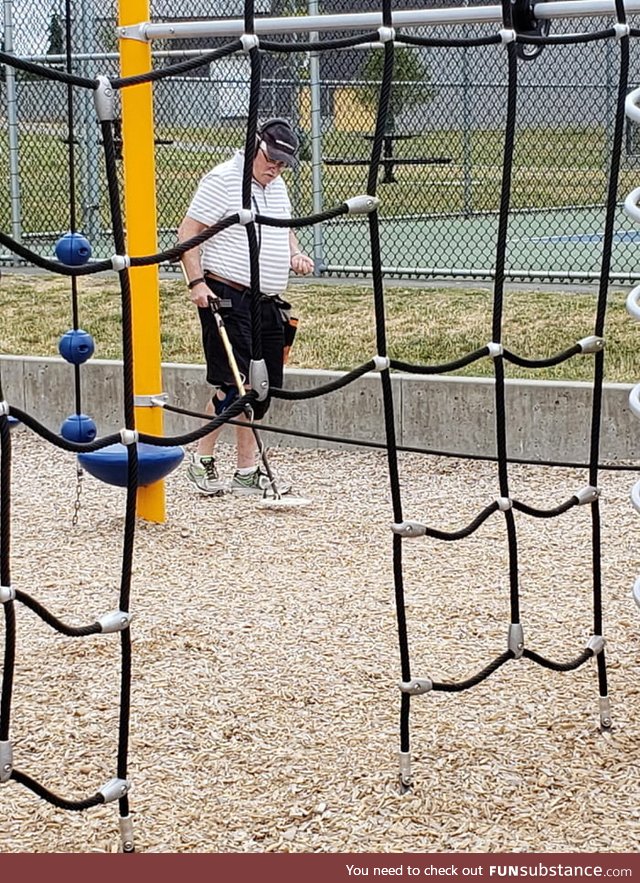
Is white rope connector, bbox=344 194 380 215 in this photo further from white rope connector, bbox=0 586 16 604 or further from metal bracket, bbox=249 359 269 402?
white rope connector, bbox=0 586 16 604

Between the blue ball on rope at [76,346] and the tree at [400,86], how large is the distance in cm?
674

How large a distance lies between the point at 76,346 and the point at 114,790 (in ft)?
10.1

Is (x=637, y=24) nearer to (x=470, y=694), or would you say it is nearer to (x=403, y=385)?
(x=403, y=385)

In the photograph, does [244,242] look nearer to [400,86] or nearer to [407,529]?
[407,529]

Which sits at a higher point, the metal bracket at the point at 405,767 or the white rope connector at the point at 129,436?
the white rope connector at the point at 129,436

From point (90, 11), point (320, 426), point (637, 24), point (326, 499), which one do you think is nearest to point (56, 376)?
point (320, 426)

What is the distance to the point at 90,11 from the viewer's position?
35.3ft

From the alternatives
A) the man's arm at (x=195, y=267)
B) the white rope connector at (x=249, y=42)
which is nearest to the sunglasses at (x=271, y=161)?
the man's arm at (x=195, y=267)

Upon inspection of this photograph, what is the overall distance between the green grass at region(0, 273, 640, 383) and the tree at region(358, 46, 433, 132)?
2871mm

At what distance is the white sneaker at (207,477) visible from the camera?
6.89m

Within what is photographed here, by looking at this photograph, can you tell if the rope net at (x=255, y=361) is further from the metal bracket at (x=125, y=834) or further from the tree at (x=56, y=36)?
the tree at (x=56, y=36)

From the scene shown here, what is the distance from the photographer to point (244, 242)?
673cm

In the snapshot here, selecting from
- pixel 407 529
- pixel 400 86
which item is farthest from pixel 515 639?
pixel 400 86

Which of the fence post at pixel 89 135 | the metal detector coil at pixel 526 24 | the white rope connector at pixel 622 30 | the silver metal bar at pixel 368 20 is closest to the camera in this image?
the white rope connector at pixel 622 30
